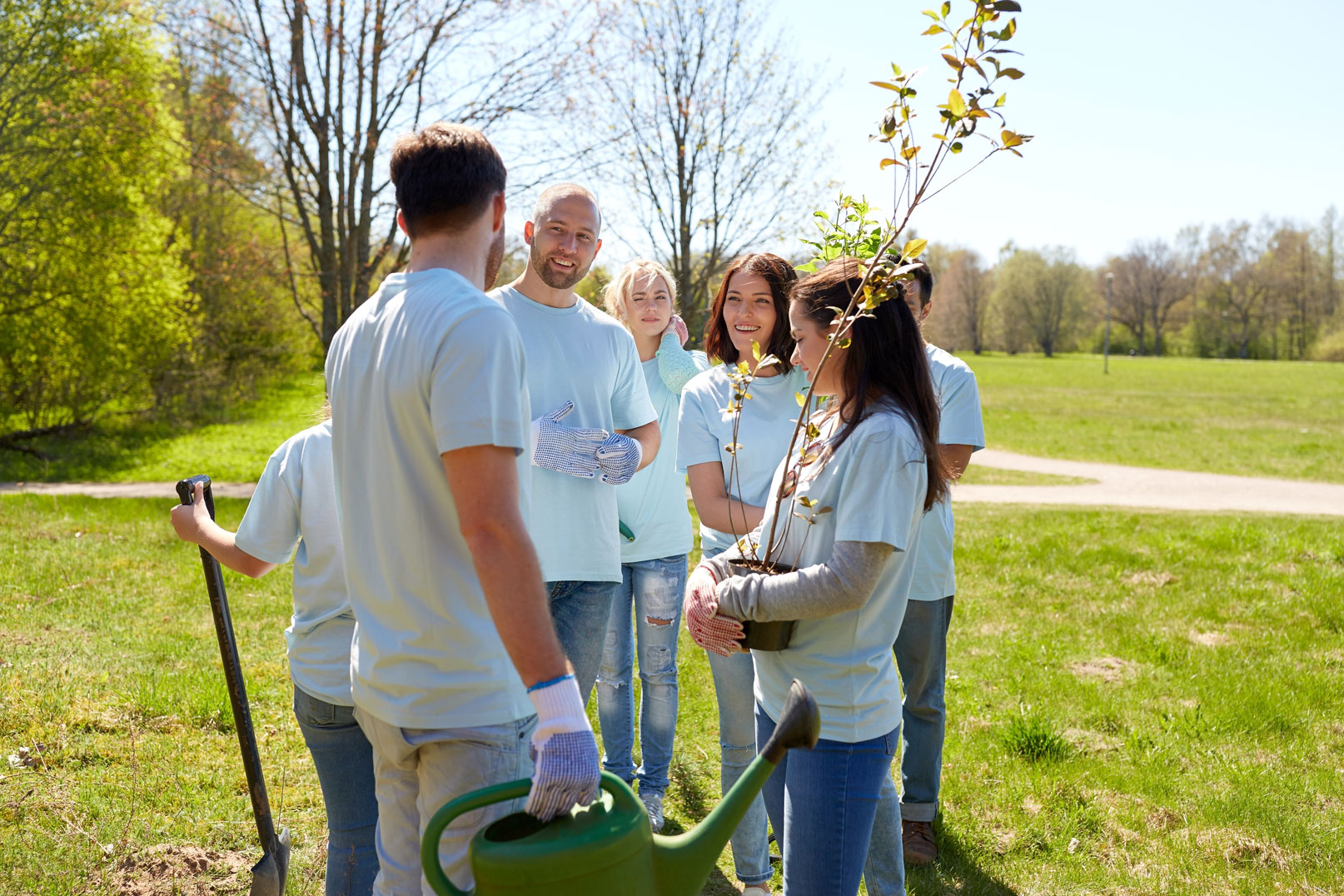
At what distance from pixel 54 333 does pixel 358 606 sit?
16.8 metres

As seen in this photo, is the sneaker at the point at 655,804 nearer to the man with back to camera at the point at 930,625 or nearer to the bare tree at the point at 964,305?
the man with back to camera at the point at 930,625

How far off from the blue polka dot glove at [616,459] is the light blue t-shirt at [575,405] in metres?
0.07

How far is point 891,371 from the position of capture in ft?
7.20

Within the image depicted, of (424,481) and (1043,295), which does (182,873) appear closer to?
(424,481)

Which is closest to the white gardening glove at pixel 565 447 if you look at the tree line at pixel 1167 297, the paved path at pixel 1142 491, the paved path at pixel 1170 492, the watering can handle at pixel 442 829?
the watering can handle at pixel 442 829

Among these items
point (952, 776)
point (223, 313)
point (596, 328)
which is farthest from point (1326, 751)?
point (223, 313)

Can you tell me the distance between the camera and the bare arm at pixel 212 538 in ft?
7.88

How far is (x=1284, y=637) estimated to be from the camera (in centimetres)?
612

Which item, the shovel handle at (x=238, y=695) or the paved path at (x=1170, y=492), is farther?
the paved path at (x=1170, y=492)

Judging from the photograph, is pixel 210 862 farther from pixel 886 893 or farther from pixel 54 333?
pixel 54 333

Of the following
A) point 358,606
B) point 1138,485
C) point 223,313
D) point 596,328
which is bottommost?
point 1138,485

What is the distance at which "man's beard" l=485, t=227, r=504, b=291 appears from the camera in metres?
2.06

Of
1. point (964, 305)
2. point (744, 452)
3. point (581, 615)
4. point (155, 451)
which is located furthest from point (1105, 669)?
point (964, 305)

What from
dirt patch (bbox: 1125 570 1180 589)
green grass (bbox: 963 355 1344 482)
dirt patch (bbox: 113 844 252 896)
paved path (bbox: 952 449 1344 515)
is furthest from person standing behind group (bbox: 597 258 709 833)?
green grass (bbox: 963 355 1344 482)
